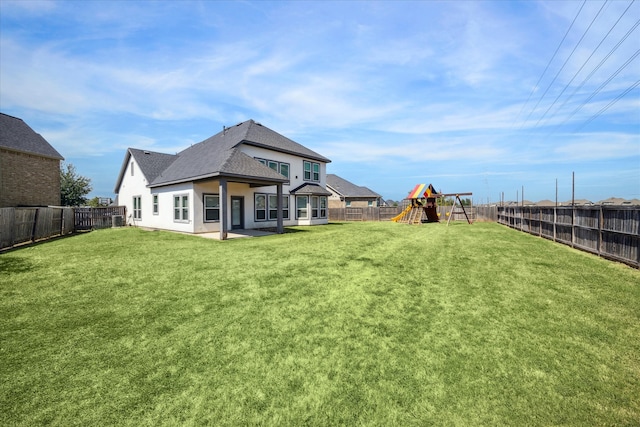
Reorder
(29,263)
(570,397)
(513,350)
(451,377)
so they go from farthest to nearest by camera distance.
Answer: (29,263) → (513,350) → (451,377) → (570,397)

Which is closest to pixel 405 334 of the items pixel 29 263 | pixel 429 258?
pixel 429 258

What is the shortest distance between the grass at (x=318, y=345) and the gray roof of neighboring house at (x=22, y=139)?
59.8 ft

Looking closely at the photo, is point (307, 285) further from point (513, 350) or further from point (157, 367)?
point (513, 350)

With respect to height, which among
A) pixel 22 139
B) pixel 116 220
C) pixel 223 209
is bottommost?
pixel 116 220

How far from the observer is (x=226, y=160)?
14844 mm

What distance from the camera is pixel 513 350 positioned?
4.35 metres

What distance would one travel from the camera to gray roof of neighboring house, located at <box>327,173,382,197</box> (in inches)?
1620

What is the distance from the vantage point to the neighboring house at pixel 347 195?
132 feet

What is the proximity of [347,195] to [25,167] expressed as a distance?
1291 inches

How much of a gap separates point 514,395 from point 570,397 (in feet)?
2.14

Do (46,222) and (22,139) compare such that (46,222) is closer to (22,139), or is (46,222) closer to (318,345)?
(22,139)

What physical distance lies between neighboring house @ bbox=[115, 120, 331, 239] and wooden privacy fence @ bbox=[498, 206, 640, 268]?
44.4ft

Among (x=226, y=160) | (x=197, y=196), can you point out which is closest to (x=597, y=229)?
(x=226, y=160)

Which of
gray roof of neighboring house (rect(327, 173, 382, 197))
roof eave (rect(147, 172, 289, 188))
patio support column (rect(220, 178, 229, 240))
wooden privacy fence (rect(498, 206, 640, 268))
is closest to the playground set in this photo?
wooden privacy fence (rect(498, 206, 640, 268))
